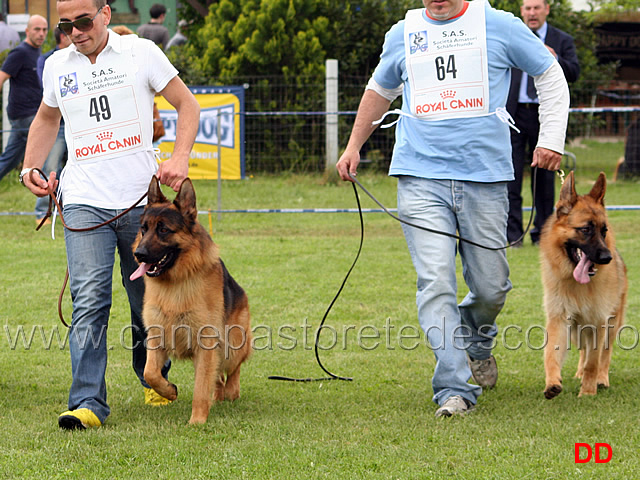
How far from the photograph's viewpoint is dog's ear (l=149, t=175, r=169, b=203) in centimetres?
441

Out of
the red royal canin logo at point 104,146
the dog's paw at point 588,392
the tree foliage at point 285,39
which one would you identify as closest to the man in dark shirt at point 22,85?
the tree foliage at point 285,39

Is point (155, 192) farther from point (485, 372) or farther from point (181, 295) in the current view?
point (485, 372)

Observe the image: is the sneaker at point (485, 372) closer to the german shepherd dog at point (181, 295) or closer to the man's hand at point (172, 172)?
the german shepherd dog at point (181, 295)

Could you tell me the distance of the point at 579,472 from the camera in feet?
11.8

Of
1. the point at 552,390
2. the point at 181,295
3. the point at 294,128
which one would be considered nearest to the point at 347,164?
the point at 181,295

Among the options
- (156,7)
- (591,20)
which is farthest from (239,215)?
(591,20)

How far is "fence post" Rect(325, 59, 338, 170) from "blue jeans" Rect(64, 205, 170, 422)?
1050 centimetres

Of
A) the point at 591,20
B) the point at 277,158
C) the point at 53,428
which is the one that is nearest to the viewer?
the point at 53,428

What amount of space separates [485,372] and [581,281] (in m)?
0.82

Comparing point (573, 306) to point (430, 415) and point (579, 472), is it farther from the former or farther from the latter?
point (579, 472)

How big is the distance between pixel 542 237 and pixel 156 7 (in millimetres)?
12161

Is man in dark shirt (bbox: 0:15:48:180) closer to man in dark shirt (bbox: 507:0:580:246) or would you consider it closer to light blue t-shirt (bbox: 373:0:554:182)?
man in dark shirt (bbox: 507:0:580:246)

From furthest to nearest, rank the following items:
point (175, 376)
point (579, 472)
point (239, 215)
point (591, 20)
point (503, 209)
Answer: point (591, 20) → point (239, 215) → point (175, 376) → point (503, 209) → point (579, 472)

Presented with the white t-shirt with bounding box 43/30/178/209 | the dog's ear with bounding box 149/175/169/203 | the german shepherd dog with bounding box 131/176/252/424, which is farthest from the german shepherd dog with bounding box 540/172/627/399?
the white t-shirt with bounding box 43/30/178/209
